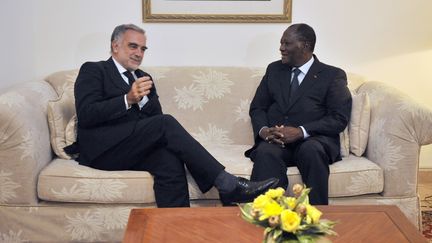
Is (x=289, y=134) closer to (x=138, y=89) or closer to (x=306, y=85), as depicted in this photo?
(x=306, y=85)

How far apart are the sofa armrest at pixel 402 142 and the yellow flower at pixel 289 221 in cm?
141

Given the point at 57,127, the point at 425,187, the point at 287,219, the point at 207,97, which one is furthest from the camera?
the point at 425,187

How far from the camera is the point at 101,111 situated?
2420mm

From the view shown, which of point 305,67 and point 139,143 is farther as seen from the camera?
point 305,67

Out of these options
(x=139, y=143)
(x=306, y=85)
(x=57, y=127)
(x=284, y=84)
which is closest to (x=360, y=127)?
(x=306, y=85)

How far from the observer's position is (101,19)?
10.4 ft

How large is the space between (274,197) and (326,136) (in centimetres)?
136

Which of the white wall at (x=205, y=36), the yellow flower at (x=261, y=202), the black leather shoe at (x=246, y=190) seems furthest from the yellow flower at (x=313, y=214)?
the white wall at (x=205, y=36)

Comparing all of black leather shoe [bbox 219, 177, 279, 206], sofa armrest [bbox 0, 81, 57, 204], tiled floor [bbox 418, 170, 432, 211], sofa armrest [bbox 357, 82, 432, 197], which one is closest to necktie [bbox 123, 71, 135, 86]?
sofa armrest [bbox 0, 81, 57, 204]

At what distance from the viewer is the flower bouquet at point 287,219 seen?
126 centimetres

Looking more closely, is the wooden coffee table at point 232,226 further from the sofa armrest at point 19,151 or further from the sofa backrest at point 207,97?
the sofa backrest at point 207,97

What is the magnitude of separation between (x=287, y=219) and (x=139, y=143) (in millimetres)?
1344

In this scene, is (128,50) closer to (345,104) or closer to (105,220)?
(105,220)

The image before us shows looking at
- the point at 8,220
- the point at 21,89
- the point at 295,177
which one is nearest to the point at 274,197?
the point at 295,177
